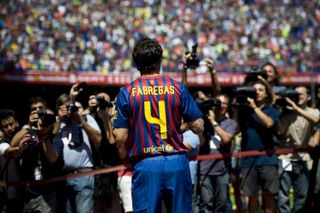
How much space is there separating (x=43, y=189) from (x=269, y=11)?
2066 cm

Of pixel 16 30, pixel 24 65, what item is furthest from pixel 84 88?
pixel 16 30

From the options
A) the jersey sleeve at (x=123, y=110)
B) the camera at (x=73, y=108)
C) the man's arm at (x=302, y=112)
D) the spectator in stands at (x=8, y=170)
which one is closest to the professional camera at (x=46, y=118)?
the camera at (x=73, y=108)

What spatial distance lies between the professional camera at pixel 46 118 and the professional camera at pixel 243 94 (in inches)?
89.3

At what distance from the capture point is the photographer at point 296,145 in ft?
25.3

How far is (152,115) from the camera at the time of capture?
4.76 m

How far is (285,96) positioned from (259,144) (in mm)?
713

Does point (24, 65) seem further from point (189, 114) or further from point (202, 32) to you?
point (189, 114)

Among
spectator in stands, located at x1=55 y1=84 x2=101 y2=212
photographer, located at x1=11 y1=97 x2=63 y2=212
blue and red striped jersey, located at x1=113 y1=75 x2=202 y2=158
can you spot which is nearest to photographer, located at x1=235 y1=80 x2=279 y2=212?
spectator in stands, located at x1=55 y1=84 x2=101 y2=212

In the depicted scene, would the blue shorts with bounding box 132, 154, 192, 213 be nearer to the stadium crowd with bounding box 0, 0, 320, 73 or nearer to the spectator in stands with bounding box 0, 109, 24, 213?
the spectator in stands with bounding box 0, 109, 24, 213

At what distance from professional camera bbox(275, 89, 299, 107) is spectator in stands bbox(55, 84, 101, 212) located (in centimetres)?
232

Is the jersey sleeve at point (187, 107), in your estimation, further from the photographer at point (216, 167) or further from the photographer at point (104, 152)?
the photographer at point (216, 167)

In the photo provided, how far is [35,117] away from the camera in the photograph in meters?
6.45

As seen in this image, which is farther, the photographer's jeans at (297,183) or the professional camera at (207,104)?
the photographer's jeans at (297,183)

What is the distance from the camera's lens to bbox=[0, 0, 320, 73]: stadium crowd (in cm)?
2020
